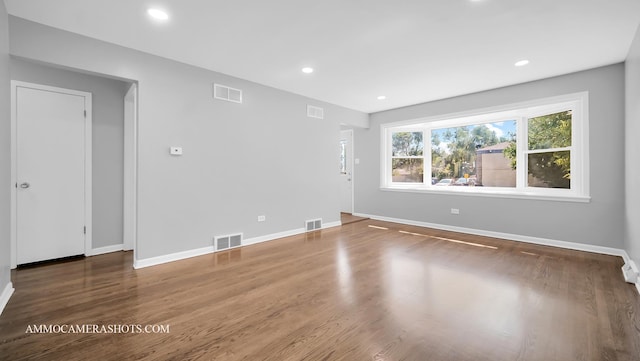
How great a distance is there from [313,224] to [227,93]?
9.29ft

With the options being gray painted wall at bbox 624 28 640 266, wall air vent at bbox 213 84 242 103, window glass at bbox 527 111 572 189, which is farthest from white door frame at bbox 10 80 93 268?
window glass at bbox 527 111 572 189

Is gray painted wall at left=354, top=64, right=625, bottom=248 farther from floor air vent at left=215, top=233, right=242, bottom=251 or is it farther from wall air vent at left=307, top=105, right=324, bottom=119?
floor air vent at left=215, top=233, right=242, bottom=251

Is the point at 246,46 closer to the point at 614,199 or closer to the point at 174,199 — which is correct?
the point at 174,199

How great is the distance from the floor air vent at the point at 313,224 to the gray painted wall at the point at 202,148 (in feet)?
0.44

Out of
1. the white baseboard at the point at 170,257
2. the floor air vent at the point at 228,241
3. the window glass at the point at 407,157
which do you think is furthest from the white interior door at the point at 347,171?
the white baseboard at the point at 170,257

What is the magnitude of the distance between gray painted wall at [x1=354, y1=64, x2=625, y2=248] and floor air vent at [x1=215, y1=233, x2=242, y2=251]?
145 inches

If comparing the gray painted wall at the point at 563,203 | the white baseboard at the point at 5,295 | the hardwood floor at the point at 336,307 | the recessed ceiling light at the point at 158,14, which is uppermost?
the recessed ceiling light at the point at 158,14

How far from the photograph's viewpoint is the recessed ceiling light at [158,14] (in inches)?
101

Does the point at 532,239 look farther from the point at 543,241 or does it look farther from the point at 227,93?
the point at 227,93

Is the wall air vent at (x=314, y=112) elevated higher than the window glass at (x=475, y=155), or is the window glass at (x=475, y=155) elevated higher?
the wall air vent at (x=314, y=112)

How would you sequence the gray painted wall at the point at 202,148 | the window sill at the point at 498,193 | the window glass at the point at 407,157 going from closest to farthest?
the gray painted wall at the point at 202,148
the window sill at the point at 498,193
the window glass at the point at 407,157

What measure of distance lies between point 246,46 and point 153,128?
1.53m

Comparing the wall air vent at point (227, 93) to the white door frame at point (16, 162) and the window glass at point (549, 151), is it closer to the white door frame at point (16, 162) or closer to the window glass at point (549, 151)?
the white door frame at point (16, 162)

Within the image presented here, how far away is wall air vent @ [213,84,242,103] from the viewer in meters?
4.07
